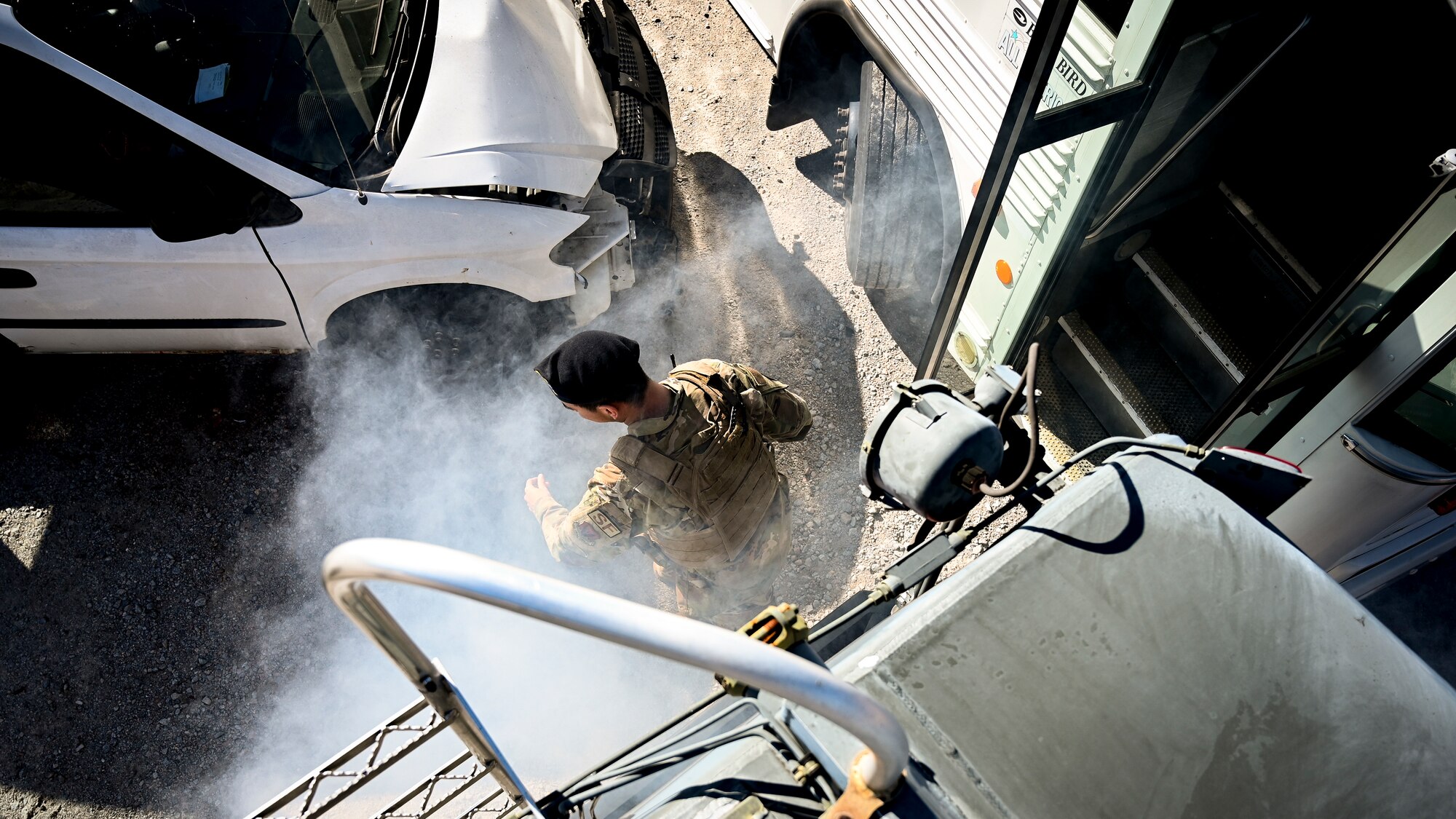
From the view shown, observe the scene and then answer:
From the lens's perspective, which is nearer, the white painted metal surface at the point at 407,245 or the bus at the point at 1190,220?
the bus at the point at 1190,220

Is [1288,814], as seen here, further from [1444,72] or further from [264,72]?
[264,72]

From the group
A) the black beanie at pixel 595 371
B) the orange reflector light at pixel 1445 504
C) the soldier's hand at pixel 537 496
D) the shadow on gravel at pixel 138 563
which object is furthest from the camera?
the shadow on gravel at pixel 138 563

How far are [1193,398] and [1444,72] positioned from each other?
1678mm

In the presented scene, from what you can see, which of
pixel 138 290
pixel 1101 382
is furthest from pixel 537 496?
pixel 1101 382

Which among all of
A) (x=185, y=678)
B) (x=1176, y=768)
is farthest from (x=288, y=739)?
(x=1176, y=768)

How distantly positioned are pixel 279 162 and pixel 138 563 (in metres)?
2.14

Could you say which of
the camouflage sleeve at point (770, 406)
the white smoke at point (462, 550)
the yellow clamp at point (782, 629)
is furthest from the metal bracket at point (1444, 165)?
the white smoke at point (462, 550)

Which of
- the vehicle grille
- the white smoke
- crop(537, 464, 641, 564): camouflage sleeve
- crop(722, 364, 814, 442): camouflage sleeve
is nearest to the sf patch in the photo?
crop(537, 464, 641, 564): camouflage sleeve

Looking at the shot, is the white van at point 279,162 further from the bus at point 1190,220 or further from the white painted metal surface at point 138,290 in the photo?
the bus at point 1190,220

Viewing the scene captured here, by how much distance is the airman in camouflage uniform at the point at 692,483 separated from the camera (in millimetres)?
2775

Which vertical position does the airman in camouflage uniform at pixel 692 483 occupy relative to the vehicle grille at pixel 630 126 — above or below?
below

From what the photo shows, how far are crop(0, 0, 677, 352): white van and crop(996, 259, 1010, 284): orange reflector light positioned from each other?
5.92 ft

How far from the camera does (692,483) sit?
9.35 feet

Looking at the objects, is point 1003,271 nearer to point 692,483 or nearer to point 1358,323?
point 1358,323
